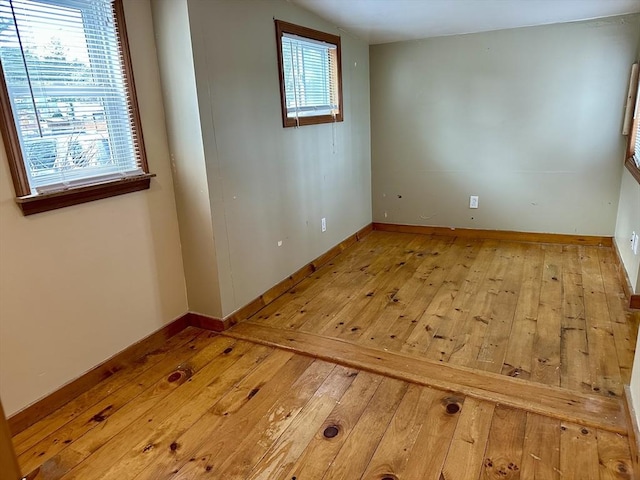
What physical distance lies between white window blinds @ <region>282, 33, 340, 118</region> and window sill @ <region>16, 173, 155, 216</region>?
1.23 m

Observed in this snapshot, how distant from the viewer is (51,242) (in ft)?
6.28

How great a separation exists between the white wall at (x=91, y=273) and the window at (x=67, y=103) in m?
0.07

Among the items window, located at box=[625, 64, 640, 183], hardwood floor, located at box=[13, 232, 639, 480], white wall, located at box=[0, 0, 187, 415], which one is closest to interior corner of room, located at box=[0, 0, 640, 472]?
white wall, located at box=[0, 0, 187, 415]

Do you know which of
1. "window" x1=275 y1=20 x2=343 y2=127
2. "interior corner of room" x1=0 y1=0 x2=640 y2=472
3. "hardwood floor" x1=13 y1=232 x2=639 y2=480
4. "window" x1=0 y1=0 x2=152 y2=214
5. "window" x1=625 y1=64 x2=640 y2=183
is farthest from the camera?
"window" x1=625 y1=64 x2=640 y2=183

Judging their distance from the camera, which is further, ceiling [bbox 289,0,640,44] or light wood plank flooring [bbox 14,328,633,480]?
ceiling [bbox 289,0,640,44]

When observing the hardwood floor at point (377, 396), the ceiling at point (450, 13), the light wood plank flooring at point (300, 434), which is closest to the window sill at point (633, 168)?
the hardwood floor at point (377, 396)

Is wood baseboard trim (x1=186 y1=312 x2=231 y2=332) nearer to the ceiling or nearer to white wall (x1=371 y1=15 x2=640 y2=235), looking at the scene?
the ceiling

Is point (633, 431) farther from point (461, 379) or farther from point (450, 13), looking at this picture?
point (450, 13)

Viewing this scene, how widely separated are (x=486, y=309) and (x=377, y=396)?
115 centimetres

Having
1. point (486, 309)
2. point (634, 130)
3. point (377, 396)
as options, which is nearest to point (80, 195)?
point (377, 396)

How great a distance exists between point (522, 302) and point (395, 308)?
819 millimetres

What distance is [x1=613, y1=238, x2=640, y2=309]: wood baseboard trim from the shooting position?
2.67 metres

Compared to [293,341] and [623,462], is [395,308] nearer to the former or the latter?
[293,341]

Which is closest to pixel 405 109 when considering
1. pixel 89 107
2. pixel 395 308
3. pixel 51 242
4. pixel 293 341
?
pixel 395 308
